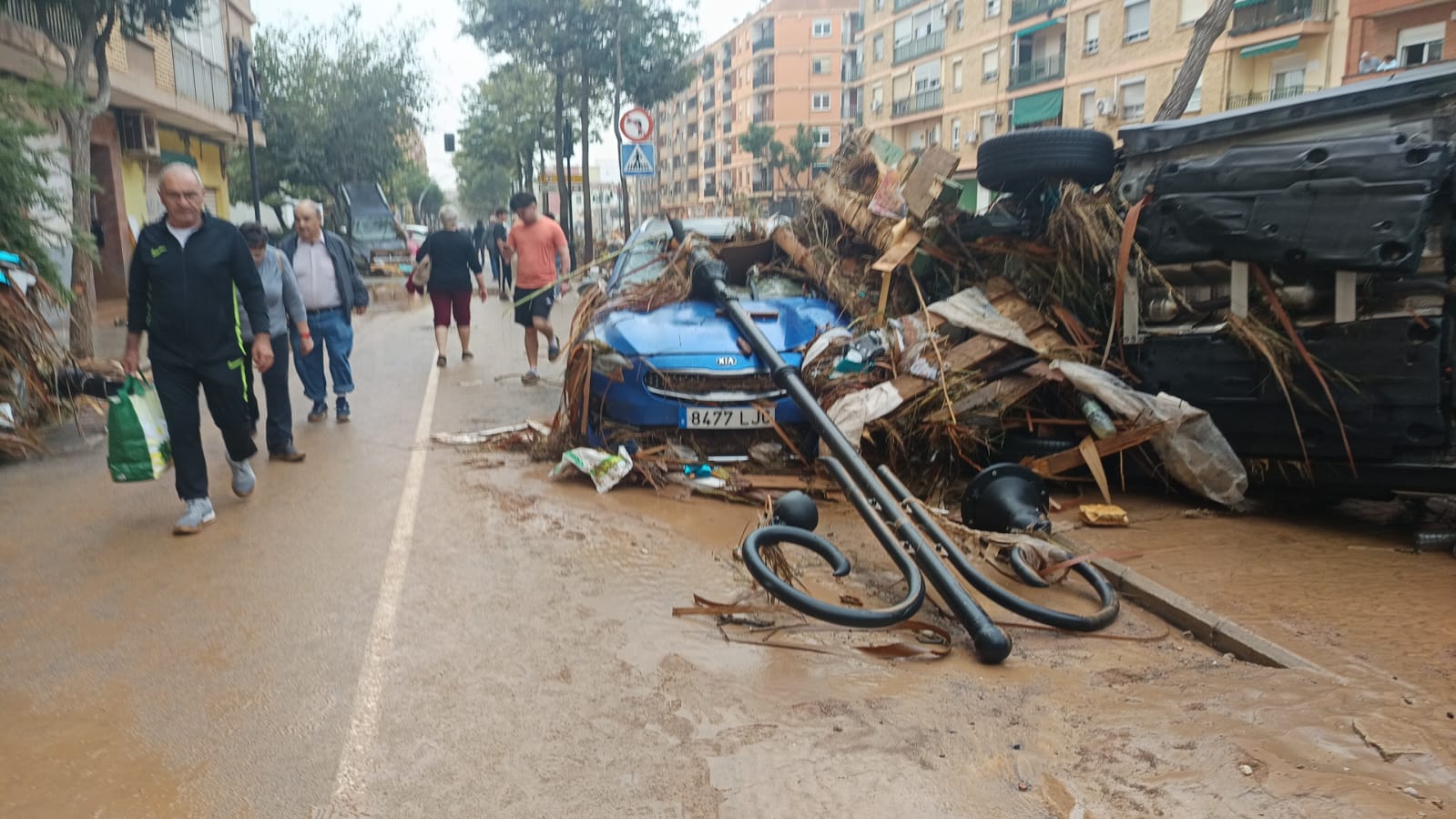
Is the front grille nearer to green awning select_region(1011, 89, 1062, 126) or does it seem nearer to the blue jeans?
the blue jeans

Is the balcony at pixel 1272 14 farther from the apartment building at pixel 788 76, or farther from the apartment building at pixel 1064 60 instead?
the apartment building at pixel 788 76

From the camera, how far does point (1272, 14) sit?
30234mm

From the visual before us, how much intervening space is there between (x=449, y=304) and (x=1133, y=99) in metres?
29.2

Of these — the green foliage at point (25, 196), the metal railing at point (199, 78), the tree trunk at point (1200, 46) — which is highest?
the metal railing at point (199, 78)

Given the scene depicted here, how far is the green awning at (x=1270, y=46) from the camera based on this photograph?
29.6 meters

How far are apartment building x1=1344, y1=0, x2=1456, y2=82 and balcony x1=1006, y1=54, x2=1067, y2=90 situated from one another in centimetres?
1186

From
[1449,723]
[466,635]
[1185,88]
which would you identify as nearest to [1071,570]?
[1449,723]

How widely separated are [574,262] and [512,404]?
24950mm

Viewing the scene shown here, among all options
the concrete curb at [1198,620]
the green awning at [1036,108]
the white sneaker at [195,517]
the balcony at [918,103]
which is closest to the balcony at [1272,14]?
the green awning at [1036,108]

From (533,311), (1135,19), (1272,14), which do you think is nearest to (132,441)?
(533,311)

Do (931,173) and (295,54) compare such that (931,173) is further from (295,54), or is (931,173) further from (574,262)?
(295,54)

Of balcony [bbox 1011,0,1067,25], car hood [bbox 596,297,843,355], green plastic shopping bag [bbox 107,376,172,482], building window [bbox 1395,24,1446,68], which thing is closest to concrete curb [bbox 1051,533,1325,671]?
car hood [bbox 596,297,843,355]

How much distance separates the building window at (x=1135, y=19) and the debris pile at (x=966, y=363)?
30.1 meters

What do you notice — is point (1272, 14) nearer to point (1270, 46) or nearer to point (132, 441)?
point (1270, 46)
